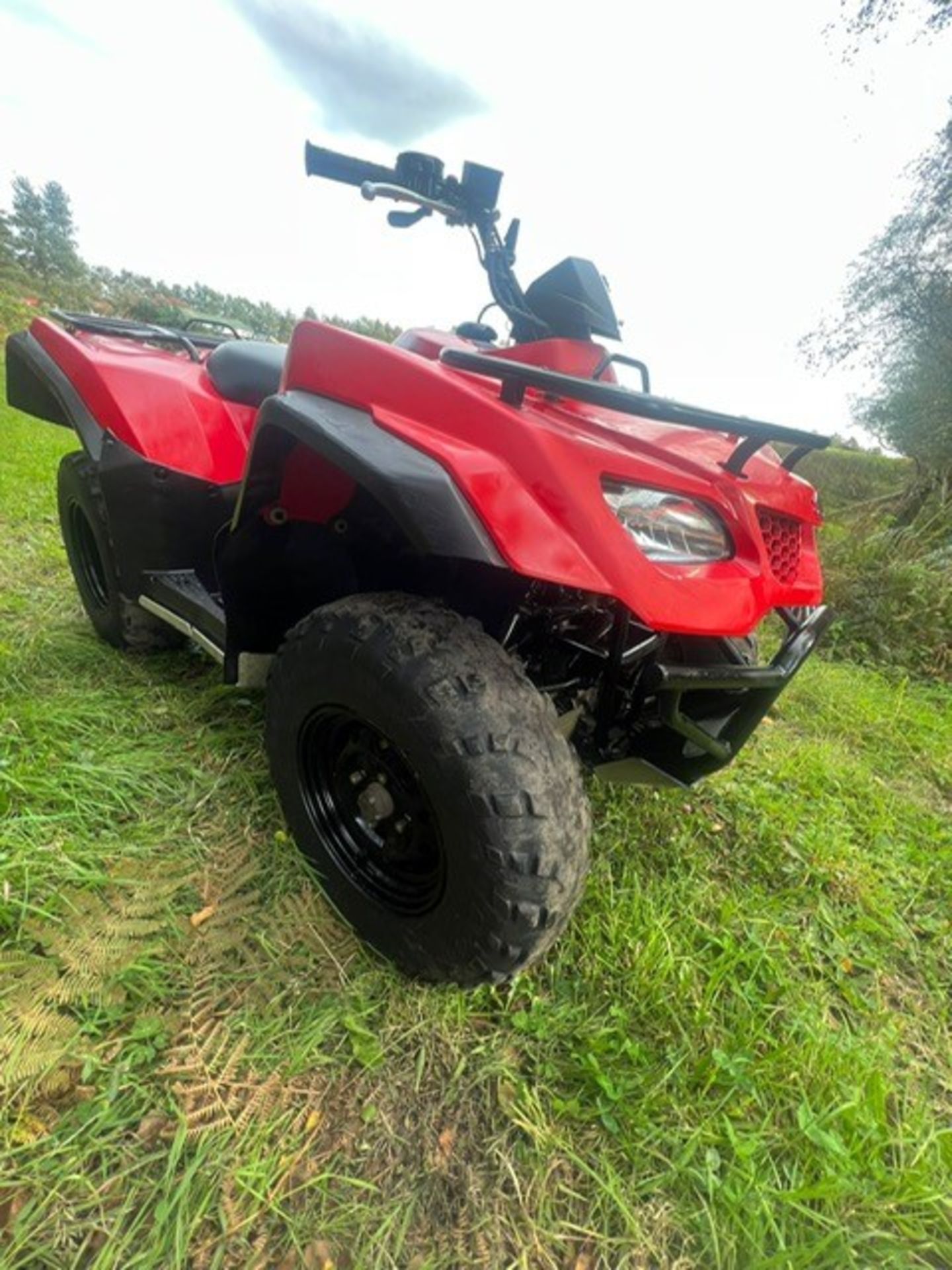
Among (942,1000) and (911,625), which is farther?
(911,625)

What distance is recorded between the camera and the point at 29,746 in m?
1.91

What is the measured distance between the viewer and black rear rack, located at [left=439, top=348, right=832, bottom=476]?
1089 millimetres

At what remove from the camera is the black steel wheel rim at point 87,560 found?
259 cm

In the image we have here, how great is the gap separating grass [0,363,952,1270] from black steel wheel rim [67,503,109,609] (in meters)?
0.77

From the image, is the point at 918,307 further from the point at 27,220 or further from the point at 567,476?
the point at 27,220

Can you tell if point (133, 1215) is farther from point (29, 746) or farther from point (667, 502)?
point (667, 502)

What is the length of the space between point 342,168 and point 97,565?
178 centimetres

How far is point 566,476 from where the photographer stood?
3.40 ft

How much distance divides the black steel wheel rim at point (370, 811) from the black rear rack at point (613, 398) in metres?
0.70

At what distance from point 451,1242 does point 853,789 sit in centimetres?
214

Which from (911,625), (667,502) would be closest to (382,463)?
(667,502)

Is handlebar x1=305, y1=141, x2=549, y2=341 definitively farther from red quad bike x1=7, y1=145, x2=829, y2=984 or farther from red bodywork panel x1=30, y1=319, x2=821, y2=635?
red bodywork panel x1=30, y1=319, x2=821, y2=635

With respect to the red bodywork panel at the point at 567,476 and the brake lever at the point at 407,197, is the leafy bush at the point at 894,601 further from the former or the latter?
the brake lever at the point at 407,197

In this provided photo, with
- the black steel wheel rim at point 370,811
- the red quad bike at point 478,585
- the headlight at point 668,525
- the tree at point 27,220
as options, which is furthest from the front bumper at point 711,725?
the tree at point 27,220
